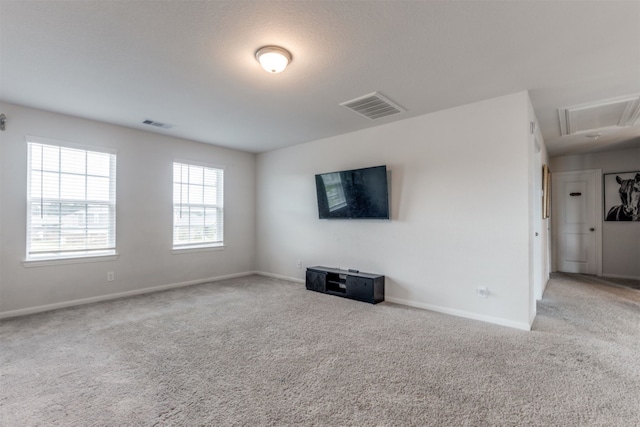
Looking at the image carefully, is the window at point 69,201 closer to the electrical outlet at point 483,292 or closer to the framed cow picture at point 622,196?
the electrical outlet at point 483,292

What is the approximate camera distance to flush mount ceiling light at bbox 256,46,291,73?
228 cm

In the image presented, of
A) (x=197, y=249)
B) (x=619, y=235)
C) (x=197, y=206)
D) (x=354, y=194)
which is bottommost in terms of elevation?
(x=197, y=249)

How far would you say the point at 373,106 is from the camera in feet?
11.6

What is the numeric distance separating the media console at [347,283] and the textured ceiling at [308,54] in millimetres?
2246

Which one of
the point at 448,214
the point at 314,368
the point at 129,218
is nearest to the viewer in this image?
the point at 314,368

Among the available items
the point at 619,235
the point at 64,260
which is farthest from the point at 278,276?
the point at 619,235

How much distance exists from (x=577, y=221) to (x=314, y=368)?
6770 mm

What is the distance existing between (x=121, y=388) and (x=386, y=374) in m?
1.87

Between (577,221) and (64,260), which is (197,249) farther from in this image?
(577,221)

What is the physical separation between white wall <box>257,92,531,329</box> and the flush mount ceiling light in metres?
2.20

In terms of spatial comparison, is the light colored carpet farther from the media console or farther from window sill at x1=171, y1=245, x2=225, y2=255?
window sill at x1=171, y1=245, x2=225, y2=255

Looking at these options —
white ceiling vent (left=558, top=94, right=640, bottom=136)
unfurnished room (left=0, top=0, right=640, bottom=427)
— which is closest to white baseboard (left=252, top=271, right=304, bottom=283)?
unfurnished room (left=0, top=0, right=640, bottom=427)

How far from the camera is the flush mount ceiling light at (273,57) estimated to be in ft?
7.49

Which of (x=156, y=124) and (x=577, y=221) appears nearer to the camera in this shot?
(x=156, y=124)
